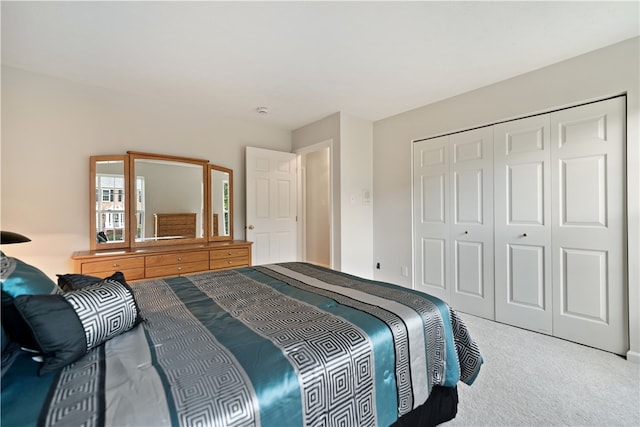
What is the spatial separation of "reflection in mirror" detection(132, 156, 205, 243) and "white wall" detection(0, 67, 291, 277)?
10.1 inches

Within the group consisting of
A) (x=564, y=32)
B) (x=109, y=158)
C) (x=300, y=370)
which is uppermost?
(x=564, y=32)

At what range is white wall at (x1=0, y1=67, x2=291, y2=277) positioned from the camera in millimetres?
2482

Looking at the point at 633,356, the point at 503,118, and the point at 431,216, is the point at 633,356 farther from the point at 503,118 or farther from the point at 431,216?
the point at 503,118

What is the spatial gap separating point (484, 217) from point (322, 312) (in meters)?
2.48

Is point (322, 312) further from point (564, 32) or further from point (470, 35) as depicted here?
point (564, 32)

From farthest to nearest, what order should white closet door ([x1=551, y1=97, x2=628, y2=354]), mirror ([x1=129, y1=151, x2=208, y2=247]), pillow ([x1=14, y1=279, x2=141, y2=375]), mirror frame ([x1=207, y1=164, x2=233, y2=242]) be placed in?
1. mirror frame ([x1=207, y1=164, x2=233, y2=242])
2. mirror ([x1=129, y1=151, x2=208, y2=247])
3. white closet door ([x1=551, y1=97, x2=628, y2=354])
4. pillow ([x1=14, y1=279, x2=141, y2=375])

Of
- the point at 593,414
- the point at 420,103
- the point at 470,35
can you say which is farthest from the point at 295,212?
the point at 593,414

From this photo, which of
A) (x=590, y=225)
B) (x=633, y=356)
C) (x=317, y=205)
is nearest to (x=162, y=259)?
(x=317, y=205)

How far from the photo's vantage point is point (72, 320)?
2.97ft

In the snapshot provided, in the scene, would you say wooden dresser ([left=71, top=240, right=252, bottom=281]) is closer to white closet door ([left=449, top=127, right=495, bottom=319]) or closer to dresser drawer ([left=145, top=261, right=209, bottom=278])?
dresser drawer ([left=145, top=261, right=209, bottom=278])

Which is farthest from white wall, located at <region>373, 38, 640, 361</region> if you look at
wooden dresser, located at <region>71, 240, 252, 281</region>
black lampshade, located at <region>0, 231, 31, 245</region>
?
black lampshade, located at <region>0, 231, 31, 245</region>

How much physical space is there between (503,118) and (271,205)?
9.97 ft

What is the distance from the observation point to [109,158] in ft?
9.54

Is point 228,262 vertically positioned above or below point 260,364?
below
